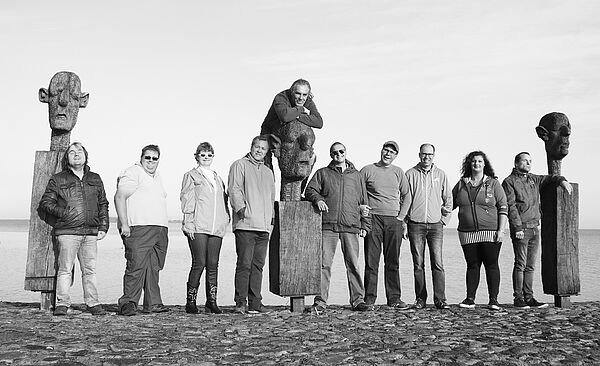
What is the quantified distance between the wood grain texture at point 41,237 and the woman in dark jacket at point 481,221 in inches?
204

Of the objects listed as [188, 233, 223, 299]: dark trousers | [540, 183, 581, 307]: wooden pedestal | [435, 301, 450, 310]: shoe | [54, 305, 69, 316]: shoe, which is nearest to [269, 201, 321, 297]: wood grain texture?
[188, 233, 223, 299]: dark trousers

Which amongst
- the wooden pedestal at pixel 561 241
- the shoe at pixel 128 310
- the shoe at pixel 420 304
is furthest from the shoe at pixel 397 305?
the shoe at pixel 128 310

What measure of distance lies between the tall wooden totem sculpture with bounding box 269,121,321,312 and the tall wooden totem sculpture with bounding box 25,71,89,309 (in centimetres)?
264

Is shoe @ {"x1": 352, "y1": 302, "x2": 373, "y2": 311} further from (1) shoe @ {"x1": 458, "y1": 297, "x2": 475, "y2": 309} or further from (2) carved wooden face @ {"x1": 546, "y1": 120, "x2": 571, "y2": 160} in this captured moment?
(2) carved wooden face @ {"x1": 546, "y1": 120, "x2": 571, "y2": 160}

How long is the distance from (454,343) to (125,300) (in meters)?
3.95

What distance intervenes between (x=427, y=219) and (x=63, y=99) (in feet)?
16.1

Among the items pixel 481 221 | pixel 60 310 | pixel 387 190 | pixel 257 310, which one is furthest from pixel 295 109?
pixel 60 310

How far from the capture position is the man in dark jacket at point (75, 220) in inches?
321

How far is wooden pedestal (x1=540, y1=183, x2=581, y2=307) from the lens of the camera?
9711 mm

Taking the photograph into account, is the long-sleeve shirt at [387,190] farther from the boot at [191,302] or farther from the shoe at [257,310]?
the boot at [191,302]

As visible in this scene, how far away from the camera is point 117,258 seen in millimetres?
23422

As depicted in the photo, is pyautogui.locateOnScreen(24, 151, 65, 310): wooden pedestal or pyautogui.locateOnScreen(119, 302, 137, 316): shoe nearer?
pyautogui.locateOnScreen(119, 302, 137, 316): shoe

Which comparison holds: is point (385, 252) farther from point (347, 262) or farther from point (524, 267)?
point (524, 267)

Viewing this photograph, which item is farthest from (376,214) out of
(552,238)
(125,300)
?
(125,300)
